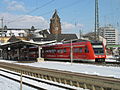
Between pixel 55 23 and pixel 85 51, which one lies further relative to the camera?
pixel 55 23

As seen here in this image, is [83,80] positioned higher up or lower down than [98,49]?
lower down

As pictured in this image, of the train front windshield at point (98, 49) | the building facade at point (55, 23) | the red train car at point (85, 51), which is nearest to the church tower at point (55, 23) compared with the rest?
the building facade at point (55, 23)

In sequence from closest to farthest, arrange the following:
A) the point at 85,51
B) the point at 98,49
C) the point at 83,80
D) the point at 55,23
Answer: the point at 83,80
the point at 85,51
the point at 98,49
the point at 55,23

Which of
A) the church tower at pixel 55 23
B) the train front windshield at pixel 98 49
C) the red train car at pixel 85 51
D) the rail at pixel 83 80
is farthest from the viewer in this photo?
the church tower at pixel 55 23

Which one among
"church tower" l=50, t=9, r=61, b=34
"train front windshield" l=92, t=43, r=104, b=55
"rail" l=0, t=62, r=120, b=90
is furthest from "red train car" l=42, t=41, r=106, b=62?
"church tower" l=50, t=9, r=61, b=34

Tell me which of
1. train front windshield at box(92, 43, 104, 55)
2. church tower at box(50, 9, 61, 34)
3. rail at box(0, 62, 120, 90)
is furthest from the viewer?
church tower at box(50, 9, 61, 34)

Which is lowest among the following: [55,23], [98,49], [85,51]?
[85,51]

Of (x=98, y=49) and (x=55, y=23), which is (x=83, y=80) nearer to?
(x=98, y=49)

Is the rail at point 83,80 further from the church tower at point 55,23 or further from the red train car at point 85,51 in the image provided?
the church tower at point 55,23

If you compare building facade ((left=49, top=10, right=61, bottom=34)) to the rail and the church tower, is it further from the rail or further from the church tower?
the rail

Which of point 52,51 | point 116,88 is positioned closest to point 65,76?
point 116,88

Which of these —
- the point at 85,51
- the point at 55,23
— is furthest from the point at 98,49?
the point at 55,23

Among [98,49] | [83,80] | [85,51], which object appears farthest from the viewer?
[98,49]

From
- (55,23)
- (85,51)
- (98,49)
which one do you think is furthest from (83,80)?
(55,23)
